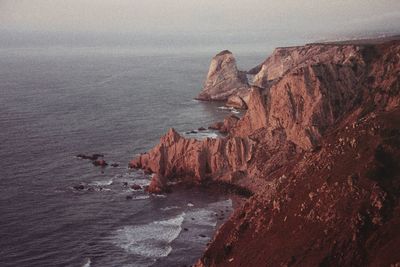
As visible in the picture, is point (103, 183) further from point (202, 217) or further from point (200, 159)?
point (202, 217)

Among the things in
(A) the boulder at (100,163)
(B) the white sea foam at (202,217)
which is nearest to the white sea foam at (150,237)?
(B) the white sea foam at (202,217)

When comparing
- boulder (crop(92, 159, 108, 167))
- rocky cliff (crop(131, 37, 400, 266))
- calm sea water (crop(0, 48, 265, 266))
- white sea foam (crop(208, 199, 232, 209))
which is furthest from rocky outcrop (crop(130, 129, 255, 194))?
boulder (crop(92, 159, 108, 167))

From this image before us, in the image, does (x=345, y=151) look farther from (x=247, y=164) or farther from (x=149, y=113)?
(x=149, y=113)

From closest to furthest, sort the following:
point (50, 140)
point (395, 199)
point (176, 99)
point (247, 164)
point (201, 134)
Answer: point (395, 199)
point (247, 164)
point (50, 140)
point (201, 134)
point (176, 99)

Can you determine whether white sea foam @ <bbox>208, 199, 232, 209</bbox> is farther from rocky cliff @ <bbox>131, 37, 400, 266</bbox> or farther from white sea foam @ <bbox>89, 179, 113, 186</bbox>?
white sea foam @ <bbox>89, 179, 113, 186</bbox>

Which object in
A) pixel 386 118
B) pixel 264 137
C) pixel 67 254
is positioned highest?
pixel 386 118

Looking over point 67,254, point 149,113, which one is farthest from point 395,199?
point 149,113

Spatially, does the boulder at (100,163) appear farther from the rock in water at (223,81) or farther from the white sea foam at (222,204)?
the rock in water at (223,81)
